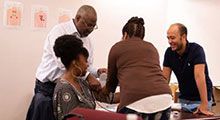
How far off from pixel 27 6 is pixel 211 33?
2.68m

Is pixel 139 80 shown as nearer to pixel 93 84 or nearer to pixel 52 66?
pixel 93 84

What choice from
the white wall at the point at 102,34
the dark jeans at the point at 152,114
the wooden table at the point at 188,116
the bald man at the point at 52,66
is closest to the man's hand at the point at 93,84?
the bald man at the point at 52,66

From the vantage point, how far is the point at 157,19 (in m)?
4.82

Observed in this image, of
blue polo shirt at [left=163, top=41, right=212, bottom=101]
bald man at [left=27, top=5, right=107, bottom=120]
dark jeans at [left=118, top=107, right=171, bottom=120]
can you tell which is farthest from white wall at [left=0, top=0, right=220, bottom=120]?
dark jeans at [left=118, top=107, right=171, bottom=120]

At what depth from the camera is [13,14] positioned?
326cm

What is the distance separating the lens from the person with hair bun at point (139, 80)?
88.3 inches

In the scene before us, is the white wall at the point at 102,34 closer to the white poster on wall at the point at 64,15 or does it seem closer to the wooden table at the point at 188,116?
the white poster on wall at the point at 64,15

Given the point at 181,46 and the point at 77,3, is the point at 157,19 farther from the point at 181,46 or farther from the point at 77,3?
the point at 181,46

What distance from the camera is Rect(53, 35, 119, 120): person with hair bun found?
6.86 feet

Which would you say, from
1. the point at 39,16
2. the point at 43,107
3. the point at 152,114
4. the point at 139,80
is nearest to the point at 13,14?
the point at 39,16

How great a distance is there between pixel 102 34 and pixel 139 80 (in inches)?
78.7

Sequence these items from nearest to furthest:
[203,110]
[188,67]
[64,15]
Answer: [203,110], [188,67], [64,15]

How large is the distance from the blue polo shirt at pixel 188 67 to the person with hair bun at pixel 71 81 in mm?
1118

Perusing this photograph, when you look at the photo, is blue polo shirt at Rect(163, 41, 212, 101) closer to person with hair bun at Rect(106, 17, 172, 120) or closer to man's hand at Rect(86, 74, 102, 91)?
person with hair bun at Rect(106, 17, 172, 120)
